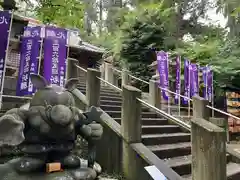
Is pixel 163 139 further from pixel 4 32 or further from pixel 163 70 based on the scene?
pixel 4 32

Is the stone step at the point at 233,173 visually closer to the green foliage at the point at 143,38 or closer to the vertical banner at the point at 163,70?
the vertical banner at the point at 163,70

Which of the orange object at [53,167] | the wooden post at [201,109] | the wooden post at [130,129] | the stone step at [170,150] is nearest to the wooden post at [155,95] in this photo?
the wooden post at [201,109]

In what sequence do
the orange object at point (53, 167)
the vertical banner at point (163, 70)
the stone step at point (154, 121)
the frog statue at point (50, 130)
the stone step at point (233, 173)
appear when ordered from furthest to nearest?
the vertical banner at point (163, 70) < the stone step at point (154, 121) < the stone step at point (233, 173) < the orange object at point (53, 167) < the frog statue at point (50, 130)

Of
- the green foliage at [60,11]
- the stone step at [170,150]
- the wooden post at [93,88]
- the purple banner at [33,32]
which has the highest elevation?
the green foliage at [60,11]

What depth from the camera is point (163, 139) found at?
16.9 ft

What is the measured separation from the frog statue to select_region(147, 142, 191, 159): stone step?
1698 millimetres

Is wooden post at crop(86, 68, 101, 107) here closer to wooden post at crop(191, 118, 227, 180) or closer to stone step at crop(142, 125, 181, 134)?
stone step at crop(142, 125, 181, 134)

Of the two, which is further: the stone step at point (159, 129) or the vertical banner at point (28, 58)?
the vertical banner at point (28, 58)

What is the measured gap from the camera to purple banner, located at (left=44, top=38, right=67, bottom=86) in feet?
22.0

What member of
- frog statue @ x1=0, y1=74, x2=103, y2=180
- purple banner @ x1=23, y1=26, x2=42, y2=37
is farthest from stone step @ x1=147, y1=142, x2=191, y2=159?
purple banner @ x1=23, y1=26, x2=42, y2=37

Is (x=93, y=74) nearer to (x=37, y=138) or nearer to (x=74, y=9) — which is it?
(x=74, y=9)

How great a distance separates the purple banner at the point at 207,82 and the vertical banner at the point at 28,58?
6.55 metres

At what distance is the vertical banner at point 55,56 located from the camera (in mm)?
6711

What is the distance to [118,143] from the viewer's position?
447 centimetres
